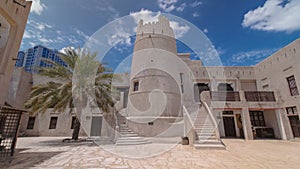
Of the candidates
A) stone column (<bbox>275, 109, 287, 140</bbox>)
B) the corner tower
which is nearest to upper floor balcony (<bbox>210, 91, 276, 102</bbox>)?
stone column (<bbox>275, 109, 287, 140</bbox>)

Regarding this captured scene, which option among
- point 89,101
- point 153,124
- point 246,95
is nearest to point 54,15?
point 89,101

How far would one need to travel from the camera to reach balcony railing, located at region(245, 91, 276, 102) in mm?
11941

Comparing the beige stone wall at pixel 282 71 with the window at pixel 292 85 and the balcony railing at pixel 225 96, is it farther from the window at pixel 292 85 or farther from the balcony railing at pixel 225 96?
the balcony railing at pixel 225 96

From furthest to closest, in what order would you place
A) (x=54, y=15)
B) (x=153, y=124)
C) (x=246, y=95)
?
1. (x=246, y=95)
2. (x=153, y=124)
3. (x=54, y=15)

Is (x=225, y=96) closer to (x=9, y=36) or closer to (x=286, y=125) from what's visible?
(x=286, y=125)

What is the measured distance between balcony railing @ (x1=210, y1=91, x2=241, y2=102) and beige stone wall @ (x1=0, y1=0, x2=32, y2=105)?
12779 mm

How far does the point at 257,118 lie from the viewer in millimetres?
12992

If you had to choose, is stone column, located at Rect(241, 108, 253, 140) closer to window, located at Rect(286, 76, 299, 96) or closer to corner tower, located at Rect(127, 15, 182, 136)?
window, located at Rect(286, 76, 299, 96)

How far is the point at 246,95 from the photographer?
12.1m

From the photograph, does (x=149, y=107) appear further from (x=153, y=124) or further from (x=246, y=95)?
(x=246, y=95)

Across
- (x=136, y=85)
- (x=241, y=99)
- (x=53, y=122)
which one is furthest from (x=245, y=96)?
(x=53, y=122)

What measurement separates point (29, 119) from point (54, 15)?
11865 mm

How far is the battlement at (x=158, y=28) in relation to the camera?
1461 cm

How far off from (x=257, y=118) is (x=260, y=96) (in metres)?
2.35
